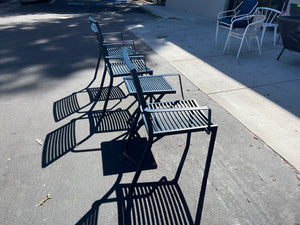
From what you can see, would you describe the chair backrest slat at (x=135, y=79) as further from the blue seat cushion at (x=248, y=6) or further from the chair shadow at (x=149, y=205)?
the blue seat cushion at (x=248, y=6)

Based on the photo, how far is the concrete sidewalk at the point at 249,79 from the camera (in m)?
3.24

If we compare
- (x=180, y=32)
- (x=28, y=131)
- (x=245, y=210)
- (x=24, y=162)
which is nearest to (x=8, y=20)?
(x=180, y=32)

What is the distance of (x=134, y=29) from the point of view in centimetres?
917

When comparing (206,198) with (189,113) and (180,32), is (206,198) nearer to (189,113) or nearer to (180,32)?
(189,113)

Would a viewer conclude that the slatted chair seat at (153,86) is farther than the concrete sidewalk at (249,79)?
No

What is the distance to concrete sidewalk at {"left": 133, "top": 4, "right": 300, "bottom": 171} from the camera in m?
3.24

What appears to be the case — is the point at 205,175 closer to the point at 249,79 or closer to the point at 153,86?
the point at 153,86

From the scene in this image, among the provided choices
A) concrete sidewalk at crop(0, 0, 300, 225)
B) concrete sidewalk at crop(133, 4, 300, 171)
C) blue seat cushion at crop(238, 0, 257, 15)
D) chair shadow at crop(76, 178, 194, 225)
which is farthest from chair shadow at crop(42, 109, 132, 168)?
blue seat cushion at crop(238, 0, 257, 15)

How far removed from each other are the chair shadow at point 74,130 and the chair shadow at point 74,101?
24 cm

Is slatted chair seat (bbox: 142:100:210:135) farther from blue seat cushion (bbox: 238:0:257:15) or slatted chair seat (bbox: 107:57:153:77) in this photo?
blue seat cushion (bbox: 238:0:257:15)

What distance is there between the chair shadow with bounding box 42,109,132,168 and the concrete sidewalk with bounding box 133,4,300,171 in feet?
5.42

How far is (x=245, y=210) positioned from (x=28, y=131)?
2754 mm

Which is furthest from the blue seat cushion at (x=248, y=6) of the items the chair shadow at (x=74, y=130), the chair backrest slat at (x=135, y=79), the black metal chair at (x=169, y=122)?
the chair backrest slat at (x=135, y=79)

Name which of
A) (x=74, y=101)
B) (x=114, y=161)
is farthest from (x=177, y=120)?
(x=74, y=101)
